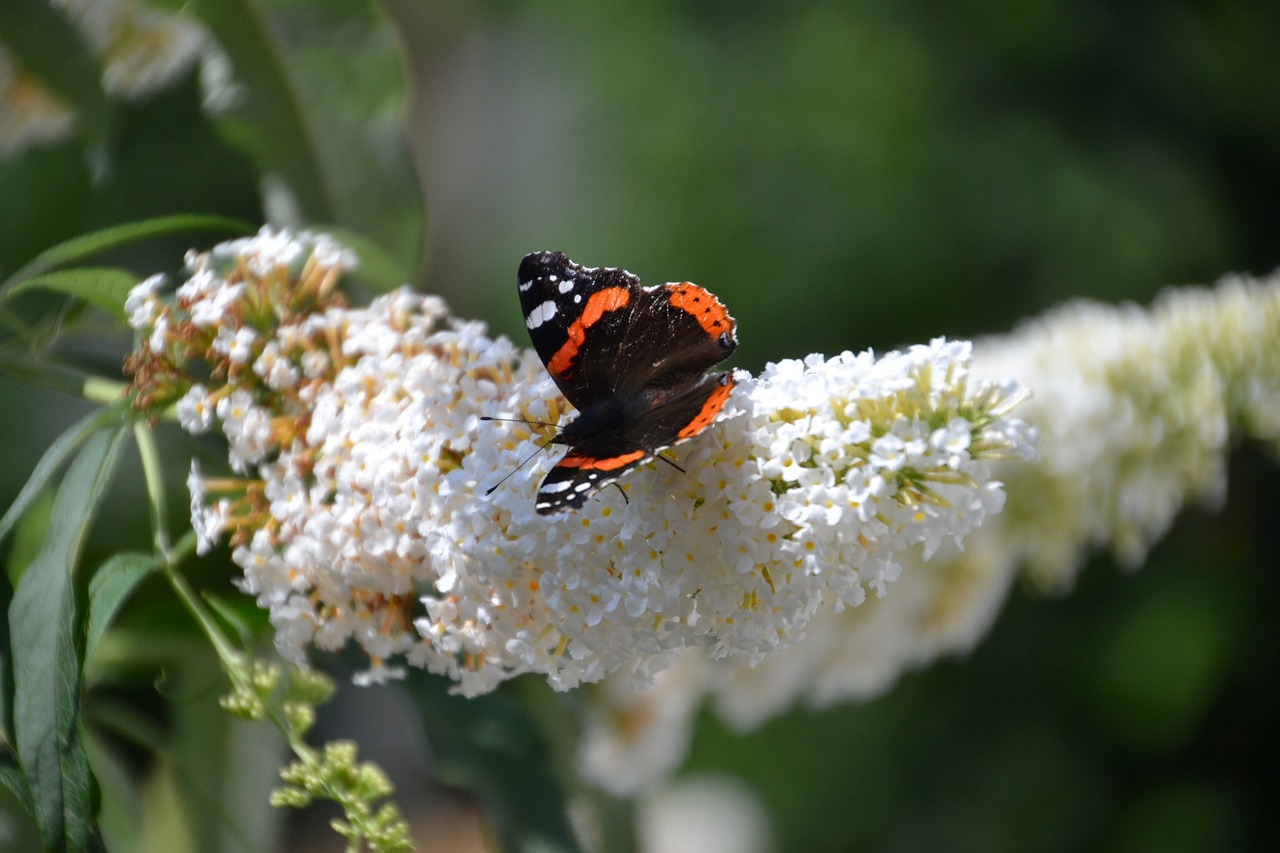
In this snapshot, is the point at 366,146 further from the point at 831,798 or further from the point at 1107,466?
the point at 831,798

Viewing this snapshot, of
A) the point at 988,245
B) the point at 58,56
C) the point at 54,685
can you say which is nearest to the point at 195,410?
the point at 54,685

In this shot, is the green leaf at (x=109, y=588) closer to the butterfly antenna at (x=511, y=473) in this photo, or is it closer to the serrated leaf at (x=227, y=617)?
the serrated leaf at (x=227, y=617)

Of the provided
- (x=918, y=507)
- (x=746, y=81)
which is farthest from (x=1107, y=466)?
(x=746, y=81)

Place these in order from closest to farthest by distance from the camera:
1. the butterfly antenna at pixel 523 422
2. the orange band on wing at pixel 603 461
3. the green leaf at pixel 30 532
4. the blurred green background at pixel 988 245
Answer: the orange band on wing at pixel 603 461, the butterfly antenna at pixel 523 422, the green leaf at pixel 30 532, the blurred green background at pixel 988 245

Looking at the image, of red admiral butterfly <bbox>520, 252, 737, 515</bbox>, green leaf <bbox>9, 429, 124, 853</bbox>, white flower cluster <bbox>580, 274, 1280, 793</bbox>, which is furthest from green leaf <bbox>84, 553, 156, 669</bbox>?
white flower cluster <bbox>580, 274, 1280, 793</bbox>

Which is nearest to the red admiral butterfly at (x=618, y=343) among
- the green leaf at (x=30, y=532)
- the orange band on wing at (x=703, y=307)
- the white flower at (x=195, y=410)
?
the orange band on wing at (x=703, y=307)

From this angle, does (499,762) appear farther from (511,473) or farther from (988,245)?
(988,245)

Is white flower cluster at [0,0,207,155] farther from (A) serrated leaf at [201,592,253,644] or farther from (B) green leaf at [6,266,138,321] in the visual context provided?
(A) serrated leaf at [201,592,253,644]
